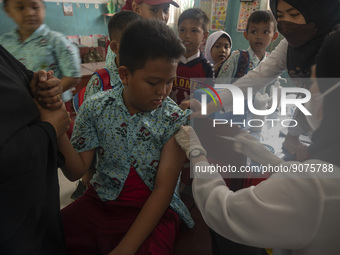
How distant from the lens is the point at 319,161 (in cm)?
58

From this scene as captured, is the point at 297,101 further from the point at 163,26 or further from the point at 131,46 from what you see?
the point at 131,46

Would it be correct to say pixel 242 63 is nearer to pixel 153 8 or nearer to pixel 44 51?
pixel 153 8

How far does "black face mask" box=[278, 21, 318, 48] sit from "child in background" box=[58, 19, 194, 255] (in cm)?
71

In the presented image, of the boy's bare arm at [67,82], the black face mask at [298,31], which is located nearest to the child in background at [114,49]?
the boy's bare arm at [67,82]

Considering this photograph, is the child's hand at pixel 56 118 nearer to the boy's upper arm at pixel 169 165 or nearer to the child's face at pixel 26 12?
the boy's upper arm at pixel 169 165

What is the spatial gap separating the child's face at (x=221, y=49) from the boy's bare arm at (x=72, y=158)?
2.03 metres

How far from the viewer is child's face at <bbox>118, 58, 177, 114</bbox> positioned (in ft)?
2.88

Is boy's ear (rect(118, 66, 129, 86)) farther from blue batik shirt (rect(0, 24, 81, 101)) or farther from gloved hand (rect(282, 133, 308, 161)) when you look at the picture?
gloved hand (rect(282, 133, 308, 161))

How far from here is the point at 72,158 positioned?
0.90 m

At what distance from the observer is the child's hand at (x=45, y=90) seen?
0.73m

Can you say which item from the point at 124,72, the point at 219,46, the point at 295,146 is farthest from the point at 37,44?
the point at 295,146

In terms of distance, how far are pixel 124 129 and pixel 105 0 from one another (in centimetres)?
524

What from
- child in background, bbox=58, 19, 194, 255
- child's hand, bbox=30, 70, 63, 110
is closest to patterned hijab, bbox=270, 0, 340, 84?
child in background, bbox=58, 19, 194, 255

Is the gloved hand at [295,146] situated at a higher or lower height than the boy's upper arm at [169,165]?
lower
